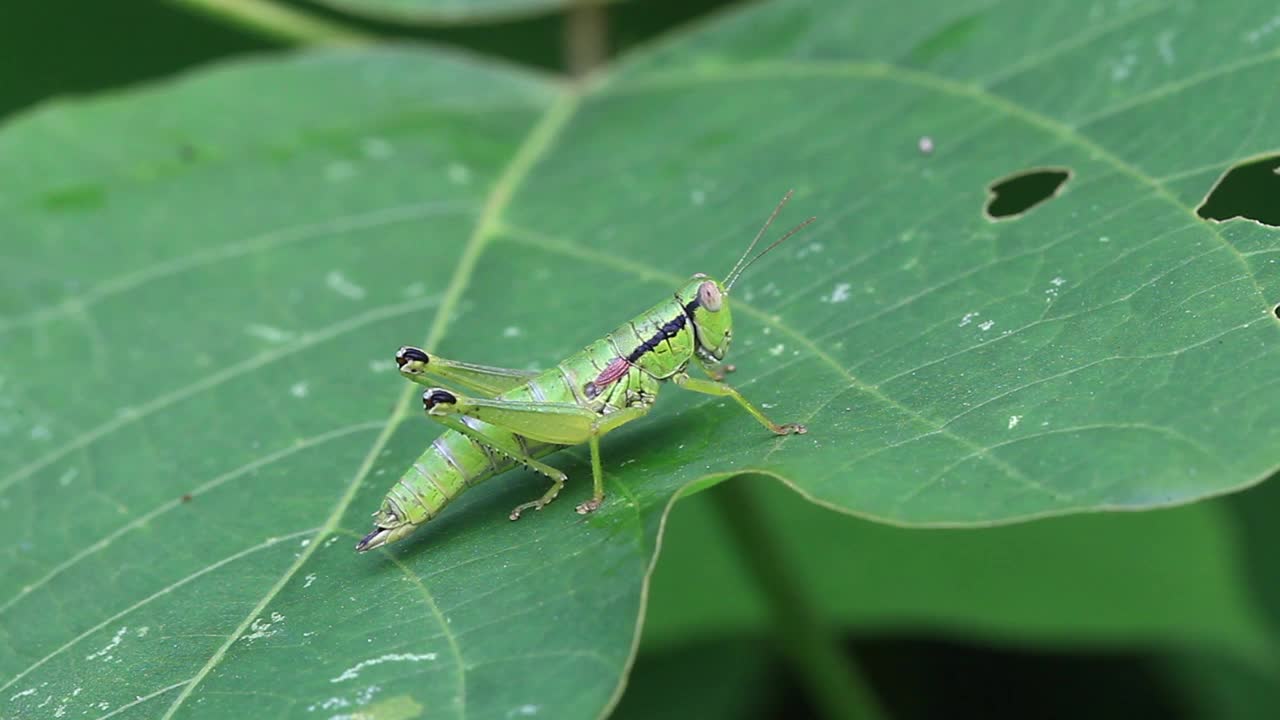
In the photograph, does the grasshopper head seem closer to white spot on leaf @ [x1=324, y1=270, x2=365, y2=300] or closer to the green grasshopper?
the green grasshopper

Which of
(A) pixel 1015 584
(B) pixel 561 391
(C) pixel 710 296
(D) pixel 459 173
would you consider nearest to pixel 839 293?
(C) pixel 710 296

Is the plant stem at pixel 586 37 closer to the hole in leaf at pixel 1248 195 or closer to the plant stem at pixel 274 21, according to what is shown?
the plant stem at pixel 274 21

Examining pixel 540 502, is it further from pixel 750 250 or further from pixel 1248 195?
pixel 1248 195

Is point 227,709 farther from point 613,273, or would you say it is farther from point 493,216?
point 493,216

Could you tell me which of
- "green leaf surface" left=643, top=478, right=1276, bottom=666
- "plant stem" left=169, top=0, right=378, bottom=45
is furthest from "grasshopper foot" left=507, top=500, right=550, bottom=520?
"plant stem" left=169, top=0, right=378, bottom=45

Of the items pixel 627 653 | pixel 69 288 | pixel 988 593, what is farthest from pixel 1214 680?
pixel 69 288
